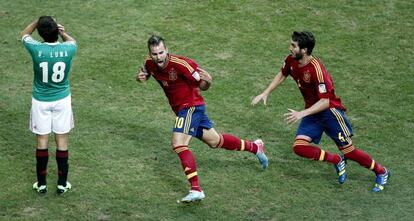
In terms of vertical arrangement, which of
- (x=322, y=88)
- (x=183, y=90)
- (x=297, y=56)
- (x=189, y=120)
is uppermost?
(x=297, y=56)

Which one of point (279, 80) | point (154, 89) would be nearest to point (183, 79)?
point (279, 80)

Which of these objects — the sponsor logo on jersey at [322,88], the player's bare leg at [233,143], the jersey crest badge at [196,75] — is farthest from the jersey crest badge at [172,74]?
the sponsor logo on jersey at [322,88]

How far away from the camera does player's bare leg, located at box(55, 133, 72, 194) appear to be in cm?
872

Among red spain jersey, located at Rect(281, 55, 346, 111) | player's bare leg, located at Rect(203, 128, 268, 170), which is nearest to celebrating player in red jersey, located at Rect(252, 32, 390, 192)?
red spain jersey, located at Rect(281, 55, 346, 111)

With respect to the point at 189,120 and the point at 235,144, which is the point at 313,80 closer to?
the point at 235,144

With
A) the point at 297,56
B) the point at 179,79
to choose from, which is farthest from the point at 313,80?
the point at 179,79

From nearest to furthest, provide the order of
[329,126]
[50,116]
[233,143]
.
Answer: [50,116] < [329,126] < [233,143]

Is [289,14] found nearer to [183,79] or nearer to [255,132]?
[255,132]

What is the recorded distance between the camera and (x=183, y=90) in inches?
356

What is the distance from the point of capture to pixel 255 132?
1066cm

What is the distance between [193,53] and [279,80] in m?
3.30

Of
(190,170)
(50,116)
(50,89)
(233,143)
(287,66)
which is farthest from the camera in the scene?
(233,143)

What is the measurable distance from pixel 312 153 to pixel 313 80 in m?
0.92

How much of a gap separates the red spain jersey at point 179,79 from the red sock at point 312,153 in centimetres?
131
